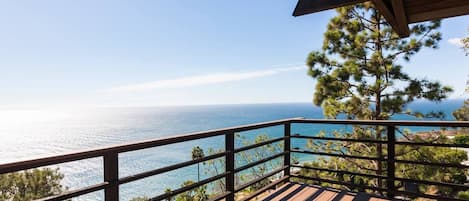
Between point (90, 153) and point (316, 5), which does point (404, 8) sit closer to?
point (316, 5)

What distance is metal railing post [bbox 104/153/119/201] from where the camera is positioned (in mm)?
1479

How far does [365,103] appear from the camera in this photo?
8.18 metres

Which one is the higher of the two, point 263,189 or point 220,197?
point 220,197

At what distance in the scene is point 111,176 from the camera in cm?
150

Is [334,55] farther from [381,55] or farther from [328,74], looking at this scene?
[381,55]

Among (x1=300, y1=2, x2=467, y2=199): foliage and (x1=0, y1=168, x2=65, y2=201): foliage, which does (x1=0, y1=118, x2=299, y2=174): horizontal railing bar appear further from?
(x1=0, y1=168, x2=65, y2=201): foliage

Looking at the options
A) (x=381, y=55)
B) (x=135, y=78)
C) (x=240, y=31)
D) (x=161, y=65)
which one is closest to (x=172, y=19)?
(x=240, y=31)

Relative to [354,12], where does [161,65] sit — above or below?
above

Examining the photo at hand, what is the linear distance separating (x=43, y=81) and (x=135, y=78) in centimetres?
1322

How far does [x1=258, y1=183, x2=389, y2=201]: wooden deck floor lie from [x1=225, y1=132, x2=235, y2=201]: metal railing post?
45 cm

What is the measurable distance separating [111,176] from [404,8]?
7.56ft

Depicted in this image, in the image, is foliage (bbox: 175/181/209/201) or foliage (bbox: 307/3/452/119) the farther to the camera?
foliage (bbox: 175/181/209/201)

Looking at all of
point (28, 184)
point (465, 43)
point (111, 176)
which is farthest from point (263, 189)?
point (28, 184)

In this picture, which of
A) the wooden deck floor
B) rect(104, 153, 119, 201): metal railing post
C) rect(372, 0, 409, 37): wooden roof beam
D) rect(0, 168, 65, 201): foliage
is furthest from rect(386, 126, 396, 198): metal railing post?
rect(0, 168, 65, 201): foliage
